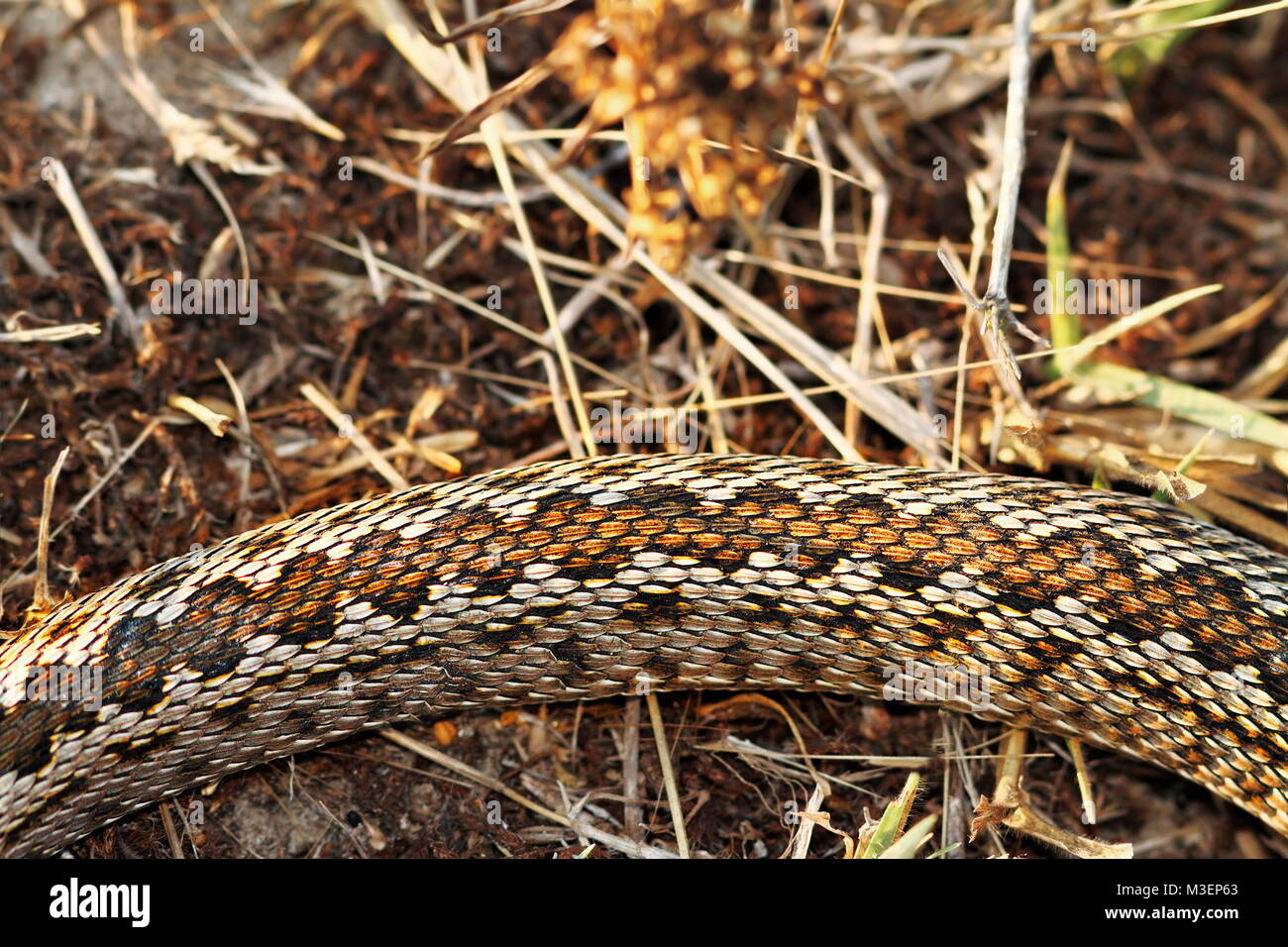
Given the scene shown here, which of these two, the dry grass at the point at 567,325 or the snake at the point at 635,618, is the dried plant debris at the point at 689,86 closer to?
the dry grass at the point at 567,325

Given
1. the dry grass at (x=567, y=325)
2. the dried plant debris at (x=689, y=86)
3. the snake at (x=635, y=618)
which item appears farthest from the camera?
the dry grass at (x=567, y=325)

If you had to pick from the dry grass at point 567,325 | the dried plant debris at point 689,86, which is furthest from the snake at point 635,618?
the dried plant debris at point 689,86

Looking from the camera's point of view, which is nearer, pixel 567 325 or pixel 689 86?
pixel 689 86

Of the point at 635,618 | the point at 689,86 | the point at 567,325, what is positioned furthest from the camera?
the point at 567,325

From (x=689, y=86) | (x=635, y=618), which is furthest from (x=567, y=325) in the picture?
(x=689, y=86)

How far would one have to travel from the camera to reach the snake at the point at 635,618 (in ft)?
10.3

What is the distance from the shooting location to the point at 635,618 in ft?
10.7

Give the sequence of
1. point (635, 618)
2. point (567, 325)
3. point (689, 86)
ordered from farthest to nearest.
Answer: point (567, 325) → point (635, 618) → point (689, 86)

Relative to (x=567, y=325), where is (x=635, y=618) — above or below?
below

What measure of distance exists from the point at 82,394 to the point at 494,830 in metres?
2.08

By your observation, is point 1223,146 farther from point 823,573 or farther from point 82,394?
point 82,394

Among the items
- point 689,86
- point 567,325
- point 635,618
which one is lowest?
point 635,618

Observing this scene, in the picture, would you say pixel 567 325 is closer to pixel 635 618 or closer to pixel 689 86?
pixel 635 618
